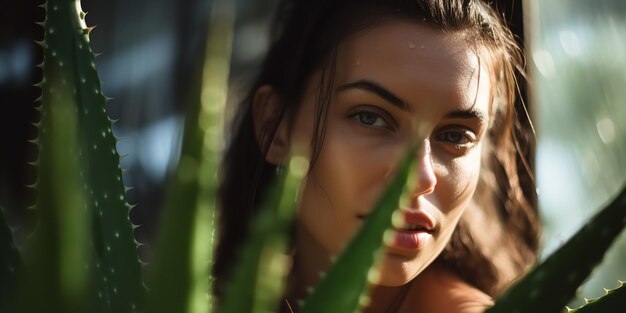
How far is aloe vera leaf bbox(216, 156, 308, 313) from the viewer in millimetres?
292

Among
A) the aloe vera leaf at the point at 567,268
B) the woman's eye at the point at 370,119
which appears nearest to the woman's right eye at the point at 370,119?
the woman's eye at the point at 370,119

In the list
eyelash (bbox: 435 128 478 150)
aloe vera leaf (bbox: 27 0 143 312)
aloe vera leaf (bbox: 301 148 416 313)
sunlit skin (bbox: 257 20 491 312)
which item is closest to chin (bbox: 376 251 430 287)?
sunlit skin (bbox: 257 20 491 312)

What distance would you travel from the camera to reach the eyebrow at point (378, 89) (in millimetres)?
832

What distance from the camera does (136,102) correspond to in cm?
185

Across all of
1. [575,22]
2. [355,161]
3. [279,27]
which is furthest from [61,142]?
[575,22]

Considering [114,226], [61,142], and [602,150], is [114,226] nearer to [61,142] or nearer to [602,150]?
[61,142]

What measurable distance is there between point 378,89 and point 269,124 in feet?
0.74

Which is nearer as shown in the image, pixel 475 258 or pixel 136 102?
pixel 475 258

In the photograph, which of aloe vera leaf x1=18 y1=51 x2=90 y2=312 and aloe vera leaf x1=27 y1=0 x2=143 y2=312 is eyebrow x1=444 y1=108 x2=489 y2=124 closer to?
aloe vera leaf x1=27 y1=0 x2=143 y2=312

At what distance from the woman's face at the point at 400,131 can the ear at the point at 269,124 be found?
97 mm

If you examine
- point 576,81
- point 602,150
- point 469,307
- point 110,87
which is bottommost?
point 469,307

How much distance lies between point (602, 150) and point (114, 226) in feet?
3.35

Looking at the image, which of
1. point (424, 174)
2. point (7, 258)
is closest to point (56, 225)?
point (7, 258)

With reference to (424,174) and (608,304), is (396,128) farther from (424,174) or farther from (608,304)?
(608,304)
